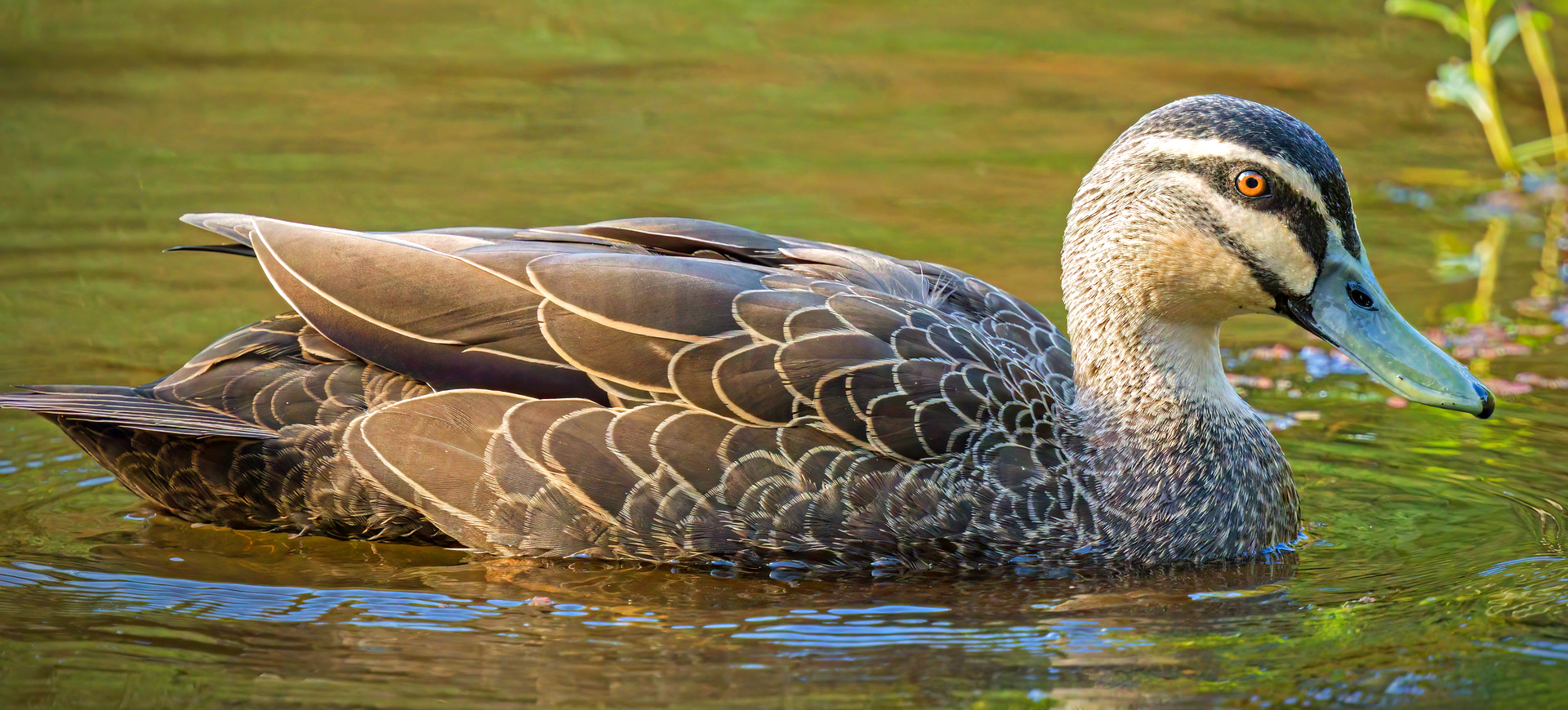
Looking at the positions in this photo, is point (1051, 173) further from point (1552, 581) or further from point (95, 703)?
point (95, 703)

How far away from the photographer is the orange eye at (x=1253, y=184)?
6.45 metres

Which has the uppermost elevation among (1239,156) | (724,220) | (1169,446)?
(724,220)

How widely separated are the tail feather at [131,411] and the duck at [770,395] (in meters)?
0.01

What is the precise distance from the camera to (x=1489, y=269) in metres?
10.6

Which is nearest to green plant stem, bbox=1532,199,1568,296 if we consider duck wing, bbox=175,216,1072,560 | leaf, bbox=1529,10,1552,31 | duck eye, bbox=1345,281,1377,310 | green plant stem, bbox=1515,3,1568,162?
green plant stem, bbox=1515,3,1568,162

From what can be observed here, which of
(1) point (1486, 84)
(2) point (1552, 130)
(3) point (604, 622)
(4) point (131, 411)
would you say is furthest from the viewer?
(2) point (1552, 130)

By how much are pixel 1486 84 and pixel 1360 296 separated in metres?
6.26

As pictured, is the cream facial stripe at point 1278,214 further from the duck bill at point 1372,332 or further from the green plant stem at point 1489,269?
the green plant stem at point 1489,269

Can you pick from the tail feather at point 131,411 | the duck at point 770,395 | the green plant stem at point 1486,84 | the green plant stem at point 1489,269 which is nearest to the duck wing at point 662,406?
the duck at point 770,395

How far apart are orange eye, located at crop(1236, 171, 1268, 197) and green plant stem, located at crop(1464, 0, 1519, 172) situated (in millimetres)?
5923

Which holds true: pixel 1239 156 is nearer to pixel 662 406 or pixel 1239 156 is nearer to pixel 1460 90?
pixel 662 406

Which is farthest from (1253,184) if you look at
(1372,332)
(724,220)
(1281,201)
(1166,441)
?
(724,220)

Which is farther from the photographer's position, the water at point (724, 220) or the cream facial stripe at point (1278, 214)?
the cream facial stripe at point (1278, 214)

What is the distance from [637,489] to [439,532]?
0.94 metres
